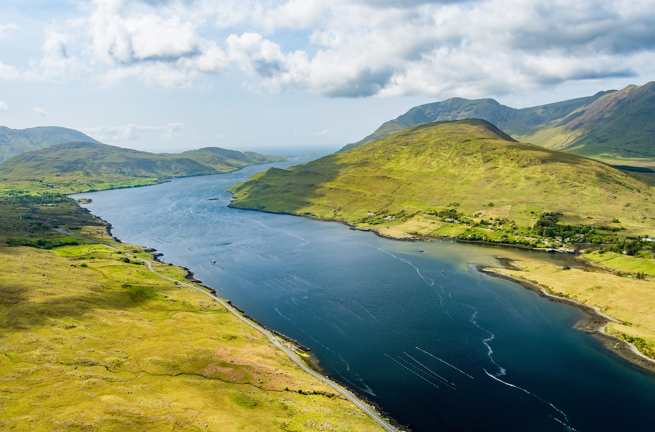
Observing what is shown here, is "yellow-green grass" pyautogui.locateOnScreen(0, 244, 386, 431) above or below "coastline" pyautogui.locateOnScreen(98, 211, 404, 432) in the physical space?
above

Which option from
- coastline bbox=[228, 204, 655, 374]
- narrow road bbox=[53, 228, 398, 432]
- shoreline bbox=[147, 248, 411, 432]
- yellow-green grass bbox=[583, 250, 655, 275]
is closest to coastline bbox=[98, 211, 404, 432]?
shoreline bbox=[147, 248, 411, 432]

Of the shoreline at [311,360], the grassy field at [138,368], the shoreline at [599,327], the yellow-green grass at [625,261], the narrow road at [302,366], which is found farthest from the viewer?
the yellow-green grass at [625,261]

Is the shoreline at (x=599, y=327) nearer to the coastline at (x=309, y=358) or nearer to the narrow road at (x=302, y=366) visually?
the coastline at (x=309, y=358)

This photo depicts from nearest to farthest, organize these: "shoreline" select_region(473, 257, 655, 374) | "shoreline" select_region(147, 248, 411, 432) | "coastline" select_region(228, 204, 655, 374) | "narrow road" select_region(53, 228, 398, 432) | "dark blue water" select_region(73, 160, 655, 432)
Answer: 1. "narrow road" select_region(53, 228, 398, 432)
2. "shoreline" select_region(147, 248, 411, 432)
3. "dark blue water" select_region(73, 160, 655, 432)
4. "shoreline" select_region(473, 257, 655, 374)
5. "coastline" select_region(228, 204, 655, 374)

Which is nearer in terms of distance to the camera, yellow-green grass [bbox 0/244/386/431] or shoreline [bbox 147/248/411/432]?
yellow-green grass [bbox 0/244/386/431]

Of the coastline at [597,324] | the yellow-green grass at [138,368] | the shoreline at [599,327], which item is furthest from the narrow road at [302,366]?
the coastline at [597,324]

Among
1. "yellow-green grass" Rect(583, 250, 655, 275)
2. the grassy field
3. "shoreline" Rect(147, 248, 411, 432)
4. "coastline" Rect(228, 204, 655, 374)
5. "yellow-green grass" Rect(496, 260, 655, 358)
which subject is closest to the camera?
the grassy field

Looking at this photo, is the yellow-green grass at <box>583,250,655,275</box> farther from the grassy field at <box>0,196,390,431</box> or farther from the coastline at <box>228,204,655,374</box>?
the grassy field at <box>0,196,390,431</box>
